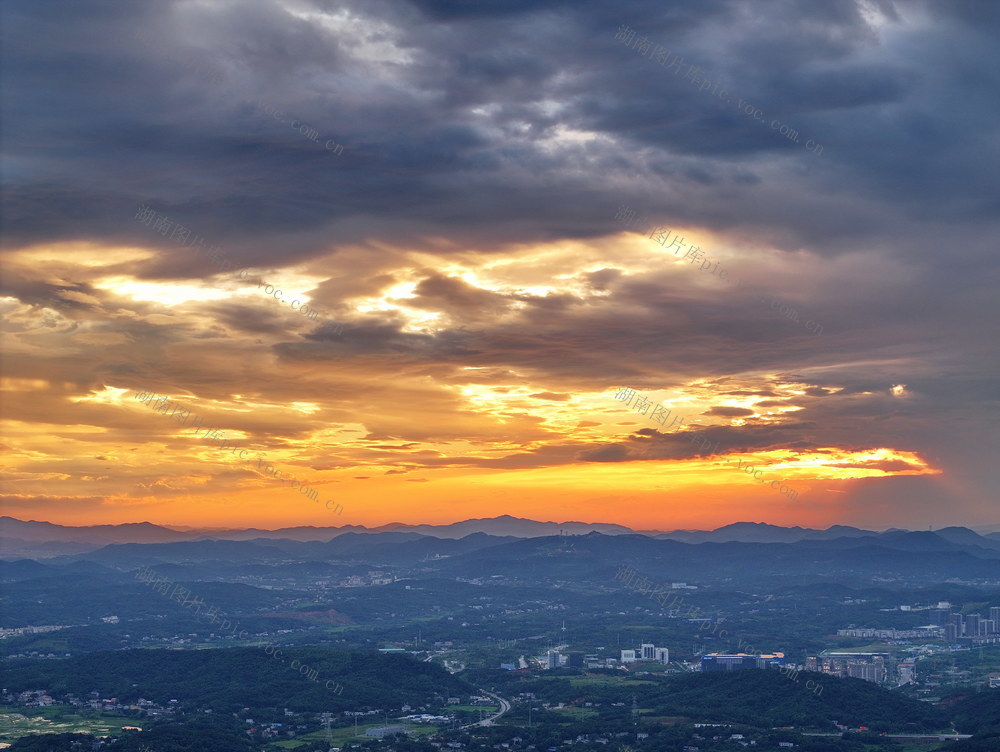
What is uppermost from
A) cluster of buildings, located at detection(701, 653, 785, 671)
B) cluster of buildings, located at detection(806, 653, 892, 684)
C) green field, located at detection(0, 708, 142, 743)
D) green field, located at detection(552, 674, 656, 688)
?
cluster of buildings, located at detection(701, 653, 785, 671)

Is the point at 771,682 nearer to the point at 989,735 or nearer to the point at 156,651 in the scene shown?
the point at 989,735

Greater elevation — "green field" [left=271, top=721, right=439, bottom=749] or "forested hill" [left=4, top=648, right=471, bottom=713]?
"forested hill" [left=4, top=648, right=471, bottom=713]

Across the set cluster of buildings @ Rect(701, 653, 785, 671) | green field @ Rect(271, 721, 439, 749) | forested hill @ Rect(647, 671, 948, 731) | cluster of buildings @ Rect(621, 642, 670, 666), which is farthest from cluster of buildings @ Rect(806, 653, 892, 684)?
green field @ Rect(271, 721, 439, 749)

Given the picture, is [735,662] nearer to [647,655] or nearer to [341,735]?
[647,655]

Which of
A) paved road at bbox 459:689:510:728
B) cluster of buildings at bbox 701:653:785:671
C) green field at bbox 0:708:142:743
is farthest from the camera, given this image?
cluster of buildings at bbox 701:653:785:671

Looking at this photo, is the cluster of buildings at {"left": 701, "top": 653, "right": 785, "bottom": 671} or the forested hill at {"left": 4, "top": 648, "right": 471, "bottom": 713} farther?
the cluster of buildings at {"left": 701, "top": 653, "right": 785, "bottom": 671}

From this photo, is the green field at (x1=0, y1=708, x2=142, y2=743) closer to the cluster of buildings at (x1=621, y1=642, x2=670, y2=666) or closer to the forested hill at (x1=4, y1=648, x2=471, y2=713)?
the forested hill at (x1=4, y1=648, x2=471, y2=713)

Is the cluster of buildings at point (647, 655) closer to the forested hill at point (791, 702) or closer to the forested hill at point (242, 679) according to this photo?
the forested hill at point (242, 679)

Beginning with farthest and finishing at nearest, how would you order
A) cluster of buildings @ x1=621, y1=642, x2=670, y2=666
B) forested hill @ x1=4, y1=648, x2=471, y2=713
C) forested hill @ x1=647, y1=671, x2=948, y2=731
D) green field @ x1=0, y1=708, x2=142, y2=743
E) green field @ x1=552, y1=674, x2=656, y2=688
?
cluster of buildings @ x1=621, y1=642, x2=670, y2=666
green field @ x1=552, y1=674, x2=656, y2=688
forested hill @ x1=4, y1=648, x2=471, y2=713
forested hill @ x1=647, y1=671, x2=948, y2=731
green field @ x1=0, y1=708, x2=142, y2=743

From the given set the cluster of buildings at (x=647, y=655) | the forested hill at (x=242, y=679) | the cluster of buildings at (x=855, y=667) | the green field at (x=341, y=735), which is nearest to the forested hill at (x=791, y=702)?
Answer: the cluster of buildings at (x=855, y=667)
